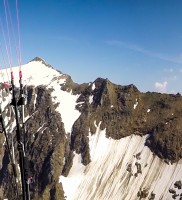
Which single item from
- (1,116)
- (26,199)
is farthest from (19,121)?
(26,199)

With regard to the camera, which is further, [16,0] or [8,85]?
[8,85]

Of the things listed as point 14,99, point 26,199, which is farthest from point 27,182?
point 14,99

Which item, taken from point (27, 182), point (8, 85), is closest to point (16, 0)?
point (8, 85)

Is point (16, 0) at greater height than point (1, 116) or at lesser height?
greater

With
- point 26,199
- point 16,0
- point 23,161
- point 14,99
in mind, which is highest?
point 16,0

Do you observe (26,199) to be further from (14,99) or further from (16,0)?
(16,0)

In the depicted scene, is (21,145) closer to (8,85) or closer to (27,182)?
(27,182)

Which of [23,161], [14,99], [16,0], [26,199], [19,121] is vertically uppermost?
[16,0]

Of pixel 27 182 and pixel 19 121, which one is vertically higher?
pixel 19 121

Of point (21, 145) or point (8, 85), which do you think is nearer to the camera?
point (21, 145)
